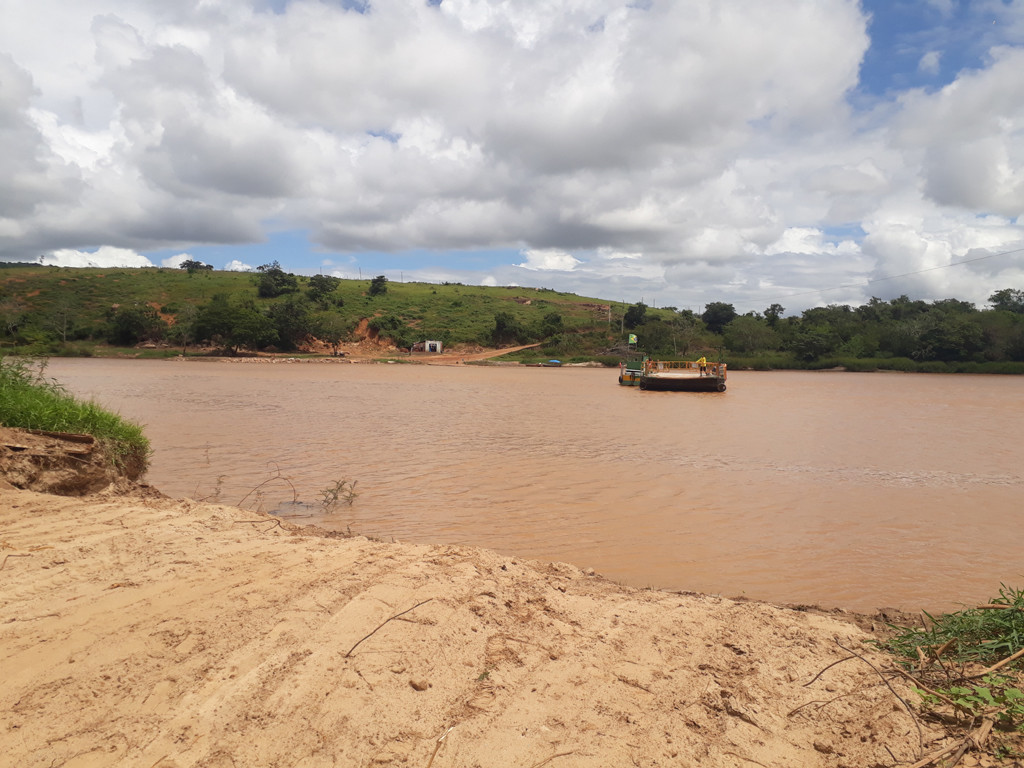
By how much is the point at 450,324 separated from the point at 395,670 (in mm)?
63561

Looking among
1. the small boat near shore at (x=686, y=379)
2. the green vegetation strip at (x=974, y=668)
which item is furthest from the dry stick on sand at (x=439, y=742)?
the small boat near shore at (x=686, y=379)

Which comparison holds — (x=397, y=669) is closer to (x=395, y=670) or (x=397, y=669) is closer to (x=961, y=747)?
(x=395, y=670)

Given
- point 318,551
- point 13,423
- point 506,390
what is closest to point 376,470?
point 13,423

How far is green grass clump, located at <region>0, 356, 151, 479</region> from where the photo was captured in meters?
6.68

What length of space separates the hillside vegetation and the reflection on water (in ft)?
109

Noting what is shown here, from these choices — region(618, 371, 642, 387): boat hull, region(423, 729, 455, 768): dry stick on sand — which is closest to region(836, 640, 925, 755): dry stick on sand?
region(423, 729, 455, 768): dry stick on sand

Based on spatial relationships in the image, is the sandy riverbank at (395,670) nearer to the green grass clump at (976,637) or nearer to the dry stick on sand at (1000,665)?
the green grass clump at (976,637)

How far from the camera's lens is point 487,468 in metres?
10.8

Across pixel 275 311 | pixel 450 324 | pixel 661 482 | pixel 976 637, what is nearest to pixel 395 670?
pixel 976 637

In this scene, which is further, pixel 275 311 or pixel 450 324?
pixel 450 324

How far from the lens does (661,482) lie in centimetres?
1015

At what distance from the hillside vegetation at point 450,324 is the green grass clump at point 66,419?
4238cm

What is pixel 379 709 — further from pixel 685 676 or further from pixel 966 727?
pixel 966 727

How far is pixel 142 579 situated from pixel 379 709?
6.51 ft
